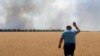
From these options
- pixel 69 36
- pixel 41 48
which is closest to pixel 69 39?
pixel 69 36

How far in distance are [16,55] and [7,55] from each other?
49 centimetres

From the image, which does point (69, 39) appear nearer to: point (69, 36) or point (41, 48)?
point (69, 36)

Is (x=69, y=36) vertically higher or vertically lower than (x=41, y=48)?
higher

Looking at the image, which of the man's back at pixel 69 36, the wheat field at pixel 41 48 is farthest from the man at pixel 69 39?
the wheat field at pixel 41 48

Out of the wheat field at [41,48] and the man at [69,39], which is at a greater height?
the man at [69,39]

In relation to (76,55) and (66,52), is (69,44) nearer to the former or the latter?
(66,52)

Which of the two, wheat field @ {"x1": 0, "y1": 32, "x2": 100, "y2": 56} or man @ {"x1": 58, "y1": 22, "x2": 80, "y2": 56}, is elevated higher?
man @ {"x1": 58, "y1": 22, "x2": 80, "y2": 56}

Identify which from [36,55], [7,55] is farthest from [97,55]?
[7,55]

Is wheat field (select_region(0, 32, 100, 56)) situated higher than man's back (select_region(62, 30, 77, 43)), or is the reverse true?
man's back (select_region(62, 30, 77, 43))

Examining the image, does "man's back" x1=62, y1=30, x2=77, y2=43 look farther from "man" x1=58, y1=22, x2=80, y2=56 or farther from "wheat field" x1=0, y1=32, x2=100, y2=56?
"wheat field" x1=0, y1=32, x2=100, y2=56

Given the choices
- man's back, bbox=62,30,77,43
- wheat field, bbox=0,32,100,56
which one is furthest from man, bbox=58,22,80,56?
wheat field, bbox=0,32,100,56

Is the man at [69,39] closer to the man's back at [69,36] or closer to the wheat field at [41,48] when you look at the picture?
the man's back at [69,36]

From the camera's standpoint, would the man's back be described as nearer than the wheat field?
Yes

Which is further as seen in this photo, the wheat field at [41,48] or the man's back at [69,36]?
the wheat field at [41,48]
